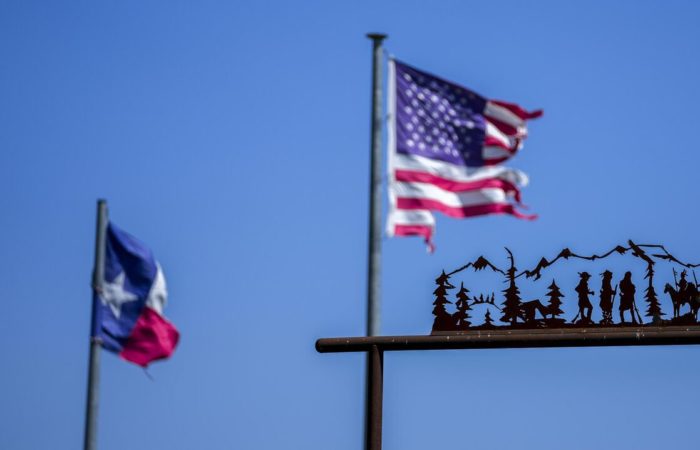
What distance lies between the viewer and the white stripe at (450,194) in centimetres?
1822

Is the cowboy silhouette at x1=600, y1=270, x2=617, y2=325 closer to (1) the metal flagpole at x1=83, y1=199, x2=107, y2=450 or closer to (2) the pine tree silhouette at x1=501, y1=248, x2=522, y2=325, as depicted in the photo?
(2) the pine tree silhouette at x1=501, y1=248, x2=522, y2=325

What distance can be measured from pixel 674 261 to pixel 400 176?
7892mm

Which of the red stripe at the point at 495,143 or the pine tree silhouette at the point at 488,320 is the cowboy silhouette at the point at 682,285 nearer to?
the pine tree silhouette at the point at 488,320

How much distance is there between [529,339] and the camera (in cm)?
1046

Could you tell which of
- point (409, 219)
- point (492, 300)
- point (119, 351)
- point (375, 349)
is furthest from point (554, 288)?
point (119, 351)

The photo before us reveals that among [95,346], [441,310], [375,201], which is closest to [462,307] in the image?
[441,310]

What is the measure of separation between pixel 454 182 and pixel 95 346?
6.81 meters

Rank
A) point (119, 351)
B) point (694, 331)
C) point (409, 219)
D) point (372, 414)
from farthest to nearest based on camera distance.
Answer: point (119, 351)
point (409, 219)
point (372, 414)
point (694, 331)

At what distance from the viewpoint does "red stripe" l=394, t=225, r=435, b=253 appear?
1784cm

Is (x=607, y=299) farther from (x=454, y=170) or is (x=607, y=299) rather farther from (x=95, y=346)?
(x=95, y=346)

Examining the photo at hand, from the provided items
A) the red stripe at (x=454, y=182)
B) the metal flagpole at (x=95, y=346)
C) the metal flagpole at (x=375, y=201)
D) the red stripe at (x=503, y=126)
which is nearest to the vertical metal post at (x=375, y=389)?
the metal flagpole at (x=375, y=201)

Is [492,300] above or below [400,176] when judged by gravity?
below

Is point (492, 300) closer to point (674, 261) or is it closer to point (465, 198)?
point (674, 261)

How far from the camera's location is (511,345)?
34.5ft
